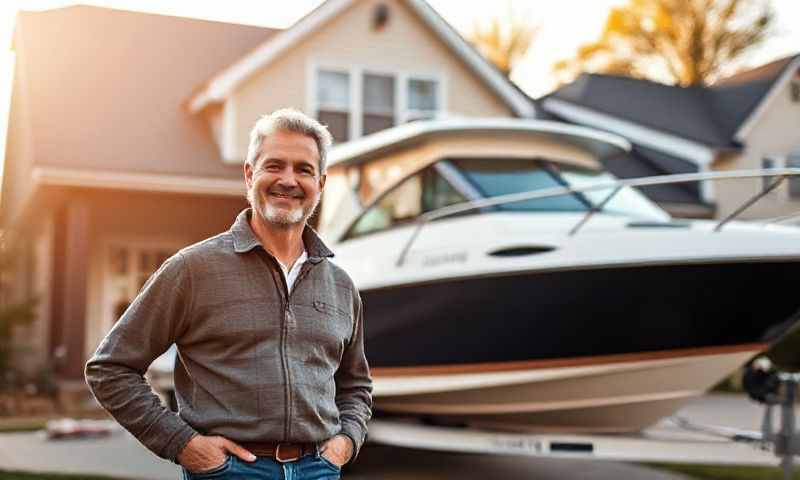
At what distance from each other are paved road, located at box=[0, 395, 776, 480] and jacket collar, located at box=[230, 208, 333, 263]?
5.44m

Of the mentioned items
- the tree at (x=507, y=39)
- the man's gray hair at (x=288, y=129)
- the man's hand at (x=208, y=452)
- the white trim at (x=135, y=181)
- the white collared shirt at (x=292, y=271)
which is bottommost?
the man's hand at (x=208, y=452)

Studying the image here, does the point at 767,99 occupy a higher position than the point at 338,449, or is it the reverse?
the point at 767,99

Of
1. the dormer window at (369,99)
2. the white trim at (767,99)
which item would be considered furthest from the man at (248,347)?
the white trim at (767,99)

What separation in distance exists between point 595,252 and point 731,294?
2.76ft

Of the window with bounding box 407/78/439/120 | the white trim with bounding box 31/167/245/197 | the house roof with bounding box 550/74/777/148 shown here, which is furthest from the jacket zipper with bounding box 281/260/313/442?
the house roof with bounding box 550/74/777/148

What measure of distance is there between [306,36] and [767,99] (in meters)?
11.1

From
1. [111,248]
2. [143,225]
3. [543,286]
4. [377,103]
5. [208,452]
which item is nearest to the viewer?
[208,452]

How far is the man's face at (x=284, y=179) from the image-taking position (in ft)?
8.61

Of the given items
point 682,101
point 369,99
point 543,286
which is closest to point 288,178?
point 543,286

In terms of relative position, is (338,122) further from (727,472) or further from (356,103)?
(727,472)

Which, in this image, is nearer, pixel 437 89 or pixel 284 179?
pixel 284 179

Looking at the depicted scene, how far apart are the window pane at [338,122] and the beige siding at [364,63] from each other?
0.28 meters

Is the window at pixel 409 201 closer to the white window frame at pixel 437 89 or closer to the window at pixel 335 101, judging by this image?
the window at pixel 335 101

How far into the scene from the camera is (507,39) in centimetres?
3681
